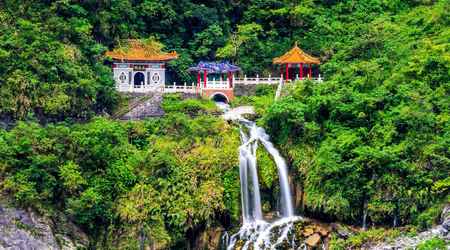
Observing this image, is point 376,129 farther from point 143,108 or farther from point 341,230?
point 143,108

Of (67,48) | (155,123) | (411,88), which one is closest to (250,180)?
(155,123)

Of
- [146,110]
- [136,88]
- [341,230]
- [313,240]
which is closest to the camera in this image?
[313,240]

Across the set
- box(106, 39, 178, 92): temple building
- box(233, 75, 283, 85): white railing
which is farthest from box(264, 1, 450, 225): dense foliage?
box(106, 39, 178, 92): temple building

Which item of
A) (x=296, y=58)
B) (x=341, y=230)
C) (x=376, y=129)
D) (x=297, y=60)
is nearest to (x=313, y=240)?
(x=341, y=230)

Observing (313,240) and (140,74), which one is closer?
(313,240)

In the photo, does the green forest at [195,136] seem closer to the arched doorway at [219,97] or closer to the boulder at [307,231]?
the arched doorway at [219,97]

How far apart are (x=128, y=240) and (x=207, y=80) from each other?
12339mm

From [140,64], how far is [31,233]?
13590 millimetres

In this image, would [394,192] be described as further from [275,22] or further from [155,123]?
[275,22]

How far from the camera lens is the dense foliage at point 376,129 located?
32.6 meters

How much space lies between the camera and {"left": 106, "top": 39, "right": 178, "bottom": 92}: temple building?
137 feet

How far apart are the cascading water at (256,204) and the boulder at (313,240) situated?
54 cm

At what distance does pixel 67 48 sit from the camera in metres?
39.0

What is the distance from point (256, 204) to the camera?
3422cm
